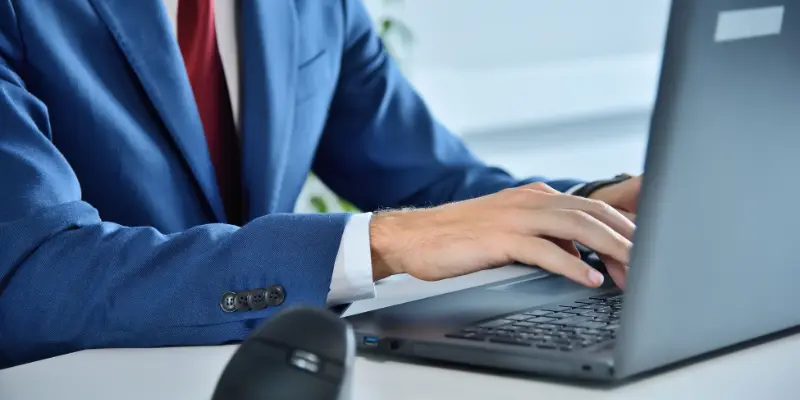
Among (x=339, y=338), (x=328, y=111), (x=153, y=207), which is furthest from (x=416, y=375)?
(x=328, y=111)

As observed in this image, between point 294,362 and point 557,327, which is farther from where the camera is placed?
point 557,327

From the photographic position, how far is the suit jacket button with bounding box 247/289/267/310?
0.93 meters

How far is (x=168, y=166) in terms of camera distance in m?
1.28

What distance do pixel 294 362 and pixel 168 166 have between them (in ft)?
2.33

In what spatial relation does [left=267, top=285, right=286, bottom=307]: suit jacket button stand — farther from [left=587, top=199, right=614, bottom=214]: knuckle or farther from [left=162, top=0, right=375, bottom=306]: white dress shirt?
[left=587, top=199, right=614, bottom=214]: knuckle

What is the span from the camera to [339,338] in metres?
0.63

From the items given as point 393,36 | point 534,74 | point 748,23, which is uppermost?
point 748,23

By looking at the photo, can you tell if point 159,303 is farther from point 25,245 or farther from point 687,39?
point 687,39

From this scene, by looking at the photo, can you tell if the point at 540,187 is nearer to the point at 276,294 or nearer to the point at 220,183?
the point at 276,294

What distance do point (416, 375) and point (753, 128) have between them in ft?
0.94

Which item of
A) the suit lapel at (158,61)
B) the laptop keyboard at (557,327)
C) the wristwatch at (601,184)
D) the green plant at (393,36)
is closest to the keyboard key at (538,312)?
the laptop keyboard at (557,327)

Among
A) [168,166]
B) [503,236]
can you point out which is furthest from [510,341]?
[168,166]

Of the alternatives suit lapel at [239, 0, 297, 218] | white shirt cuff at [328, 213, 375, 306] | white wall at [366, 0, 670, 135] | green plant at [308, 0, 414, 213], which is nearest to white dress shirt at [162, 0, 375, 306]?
white shirt cuff at [328, 213, 375, 306]

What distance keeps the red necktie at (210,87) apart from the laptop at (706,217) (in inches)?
25.9
